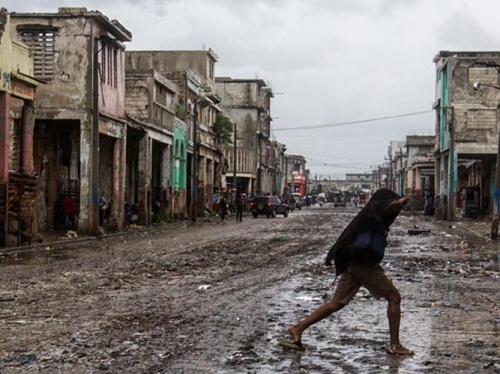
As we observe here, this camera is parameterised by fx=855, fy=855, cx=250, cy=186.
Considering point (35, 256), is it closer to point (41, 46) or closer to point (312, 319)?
point (312, 319)

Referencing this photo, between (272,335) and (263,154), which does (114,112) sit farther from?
(263,154)

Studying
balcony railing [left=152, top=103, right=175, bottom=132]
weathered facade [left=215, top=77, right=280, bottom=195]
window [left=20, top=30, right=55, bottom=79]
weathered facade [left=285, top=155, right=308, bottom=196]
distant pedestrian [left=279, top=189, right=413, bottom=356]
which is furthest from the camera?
weathered facade [left=285, top=155, right=308, bottom=196]

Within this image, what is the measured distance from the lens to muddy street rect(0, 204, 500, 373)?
8195 mm

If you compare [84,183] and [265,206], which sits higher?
[84,183]

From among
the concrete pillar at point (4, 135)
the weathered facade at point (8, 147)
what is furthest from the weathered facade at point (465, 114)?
the concrete pillar at point (4, 135)

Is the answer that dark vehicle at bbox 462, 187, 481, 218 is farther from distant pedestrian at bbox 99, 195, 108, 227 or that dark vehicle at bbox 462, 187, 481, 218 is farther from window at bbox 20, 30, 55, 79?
window at bbox 20, 30, 55, 79

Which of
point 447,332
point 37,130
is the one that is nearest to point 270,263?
point 447,332

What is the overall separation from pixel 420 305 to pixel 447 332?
8.54ft

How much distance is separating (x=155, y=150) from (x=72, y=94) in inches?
771

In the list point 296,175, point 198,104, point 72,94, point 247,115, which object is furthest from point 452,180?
point 296,175

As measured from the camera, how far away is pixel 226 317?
1120 cm

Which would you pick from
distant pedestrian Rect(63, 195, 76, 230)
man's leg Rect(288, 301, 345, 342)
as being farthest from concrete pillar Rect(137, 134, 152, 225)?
man's leg Rect(288, 301, 345, 342)

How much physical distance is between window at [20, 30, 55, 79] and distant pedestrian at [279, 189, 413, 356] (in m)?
28.8

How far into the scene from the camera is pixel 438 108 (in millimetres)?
67500
